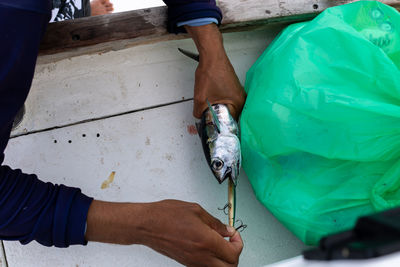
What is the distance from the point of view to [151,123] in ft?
4.09

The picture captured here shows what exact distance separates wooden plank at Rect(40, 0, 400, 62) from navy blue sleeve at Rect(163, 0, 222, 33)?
7 cm

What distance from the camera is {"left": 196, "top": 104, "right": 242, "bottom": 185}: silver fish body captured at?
3.32ft

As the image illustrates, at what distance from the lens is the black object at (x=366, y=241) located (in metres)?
0.33

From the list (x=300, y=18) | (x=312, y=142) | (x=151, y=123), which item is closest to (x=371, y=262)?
(x=312, y=142)

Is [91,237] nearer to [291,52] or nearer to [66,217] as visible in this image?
[66,217]

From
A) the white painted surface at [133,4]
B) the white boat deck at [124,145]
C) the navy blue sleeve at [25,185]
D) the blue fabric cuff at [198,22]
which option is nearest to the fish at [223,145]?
the white boat deck at [124,145]

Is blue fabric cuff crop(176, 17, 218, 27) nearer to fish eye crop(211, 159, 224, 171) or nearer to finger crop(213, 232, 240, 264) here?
fish eye crop(211, 159, 224, 171)

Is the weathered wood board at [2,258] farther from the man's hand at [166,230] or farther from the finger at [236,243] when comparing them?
the finger at [236,243]

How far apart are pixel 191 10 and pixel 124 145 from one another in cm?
49

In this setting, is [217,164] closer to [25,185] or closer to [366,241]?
[25,185]

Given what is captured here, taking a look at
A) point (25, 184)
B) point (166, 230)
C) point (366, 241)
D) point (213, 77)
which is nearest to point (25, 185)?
point (25, 184)

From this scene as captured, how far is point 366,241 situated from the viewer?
0.35m

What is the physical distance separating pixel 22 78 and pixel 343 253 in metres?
0.73

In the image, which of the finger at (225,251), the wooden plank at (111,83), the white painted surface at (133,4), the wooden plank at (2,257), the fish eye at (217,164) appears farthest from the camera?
the white painted surface at (133,4)
